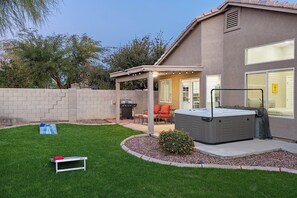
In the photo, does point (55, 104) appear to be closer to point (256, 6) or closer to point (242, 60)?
point (242, 60)

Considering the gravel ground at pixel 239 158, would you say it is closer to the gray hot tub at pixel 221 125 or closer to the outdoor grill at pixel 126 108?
the gray hot tub at pixel 221 125

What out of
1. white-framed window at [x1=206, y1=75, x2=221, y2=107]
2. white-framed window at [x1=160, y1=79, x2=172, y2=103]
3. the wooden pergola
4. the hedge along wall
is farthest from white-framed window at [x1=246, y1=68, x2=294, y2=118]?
the hedge along wall

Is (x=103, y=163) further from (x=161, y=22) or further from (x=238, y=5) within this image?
(x=161, y=22)

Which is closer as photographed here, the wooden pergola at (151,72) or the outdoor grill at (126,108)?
the wooden pergola at (151,72)

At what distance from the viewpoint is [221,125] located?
7.93m

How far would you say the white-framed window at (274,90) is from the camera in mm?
8062

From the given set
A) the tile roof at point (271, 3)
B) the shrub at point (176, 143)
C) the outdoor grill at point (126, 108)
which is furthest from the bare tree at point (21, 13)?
the outdoor grill at point (126, 108)

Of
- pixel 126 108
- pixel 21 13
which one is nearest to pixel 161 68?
pixel 126 108

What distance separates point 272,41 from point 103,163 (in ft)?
21.2

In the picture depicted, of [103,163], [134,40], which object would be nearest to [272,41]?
[103,163]

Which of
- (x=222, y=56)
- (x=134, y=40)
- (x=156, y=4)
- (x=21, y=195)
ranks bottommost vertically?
(x=21, y=195)

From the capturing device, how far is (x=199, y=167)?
18.3 ft

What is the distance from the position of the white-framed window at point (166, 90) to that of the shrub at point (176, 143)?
749 centimetres

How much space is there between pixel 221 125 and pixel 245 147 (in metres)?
0.95
